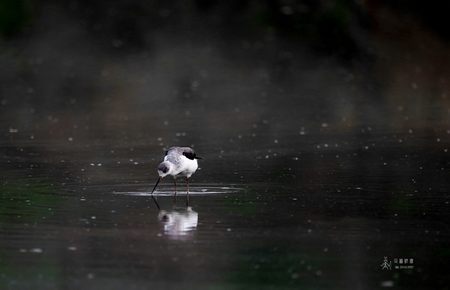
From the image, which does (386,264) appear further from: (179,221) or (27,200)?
(27,200)

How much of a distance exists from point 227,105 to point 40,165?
341 inches

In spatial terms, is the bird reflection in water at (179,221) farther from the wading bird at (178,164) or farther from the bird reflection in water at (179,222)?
the wading bird at (178,164)

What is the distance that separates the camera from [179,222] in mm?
14508

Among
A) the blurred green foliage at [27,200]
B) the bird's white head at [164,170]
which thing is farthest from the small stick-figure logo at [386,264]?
the bird's white head at [164,170]

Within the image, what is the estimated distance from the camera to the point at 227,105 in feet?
89.7

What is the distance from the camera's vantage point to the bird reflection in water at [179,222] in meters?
13.9

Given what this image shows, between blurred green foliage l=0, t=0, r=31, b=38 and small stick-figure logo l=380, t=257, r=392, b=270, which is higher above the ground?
blurred green foliage l=0, t=0, r=31, b=38

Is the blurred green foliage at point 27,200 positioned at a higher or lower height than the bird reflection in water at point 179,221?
higher

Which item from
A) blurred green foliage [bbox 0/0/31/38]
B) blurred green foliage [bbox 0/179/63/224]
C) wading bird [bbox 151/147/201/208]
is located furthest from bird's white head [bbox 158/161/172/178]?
blurred green foliage [bbox 0/0/31/38]

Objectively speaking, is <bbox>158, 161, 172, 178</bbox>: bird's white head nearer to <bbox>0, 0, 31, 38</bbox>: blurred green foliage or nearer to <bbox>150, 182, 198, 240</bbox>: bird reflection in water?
<bbox>150, 182, 198, 240</bbox>: bird reflection in water

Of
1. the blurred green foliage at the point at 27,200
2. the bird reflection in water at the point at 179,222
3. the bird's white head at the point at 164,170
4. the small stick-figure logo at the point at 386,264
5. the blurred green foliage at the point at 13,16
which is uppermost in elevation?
the blurred green foliage at the point at 13,16

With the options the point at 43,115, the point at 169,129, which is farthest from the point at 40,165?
the point at 43,115

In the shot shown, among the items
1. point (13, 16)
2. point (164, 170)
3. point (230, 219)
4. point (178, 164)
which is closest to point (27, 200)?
point (164, 170)

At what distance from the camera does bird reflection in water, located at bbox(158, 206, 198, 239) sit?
13866 millimetres
